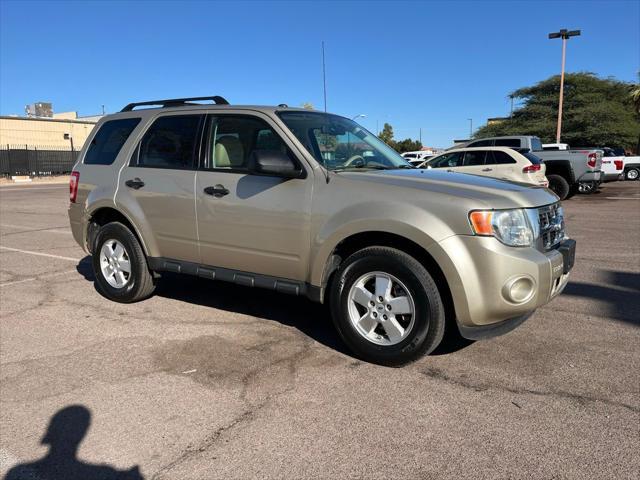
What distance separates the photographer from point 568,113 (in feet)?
146

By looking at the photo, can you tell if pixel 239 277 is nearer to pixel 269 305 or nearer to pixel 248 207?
pixel 248 207

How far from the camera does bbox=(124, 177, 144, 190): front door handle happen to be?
16.7 ft

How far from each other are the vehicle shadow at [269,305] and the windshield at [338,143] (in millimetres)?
1455

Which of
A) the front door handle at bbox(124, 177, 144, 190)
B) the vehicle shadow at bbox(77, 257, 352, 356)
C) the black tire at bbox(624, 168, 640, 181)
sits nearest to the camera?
the vehicle shadow at bbox(77, 257, 352, 356)

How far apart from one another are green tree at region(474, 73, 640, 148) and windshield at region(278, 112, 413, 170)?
142 ft

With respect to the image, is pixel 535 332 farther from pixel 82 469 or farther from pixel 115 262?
pixel 115 262

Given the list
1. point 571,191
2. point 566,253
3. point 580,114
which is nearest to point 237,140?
point 566,253

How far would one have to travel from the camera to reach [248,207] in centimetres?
434

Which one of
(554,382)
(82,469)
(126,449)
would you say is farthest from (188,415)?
(554,382)

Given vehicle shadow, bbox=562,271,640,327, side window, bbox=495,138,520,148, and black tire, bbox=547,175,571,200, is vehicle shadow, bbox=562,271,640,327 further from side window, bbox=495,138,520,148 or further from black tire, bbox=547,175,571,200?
side window, bbox=495,138,520,148

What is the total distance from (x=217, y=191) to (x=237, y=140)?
0.50 meters

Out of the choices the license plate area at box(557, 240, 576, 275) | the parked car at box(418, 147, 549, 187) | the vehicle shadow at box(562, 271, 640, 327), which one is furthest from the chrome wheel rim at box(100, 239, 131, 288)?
the parked car at box(418, 147, 549, 187)

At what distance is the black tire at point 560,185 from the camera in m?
16.0

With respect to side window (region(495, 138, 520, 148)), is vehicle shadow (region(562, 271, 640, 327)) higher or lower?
lower
